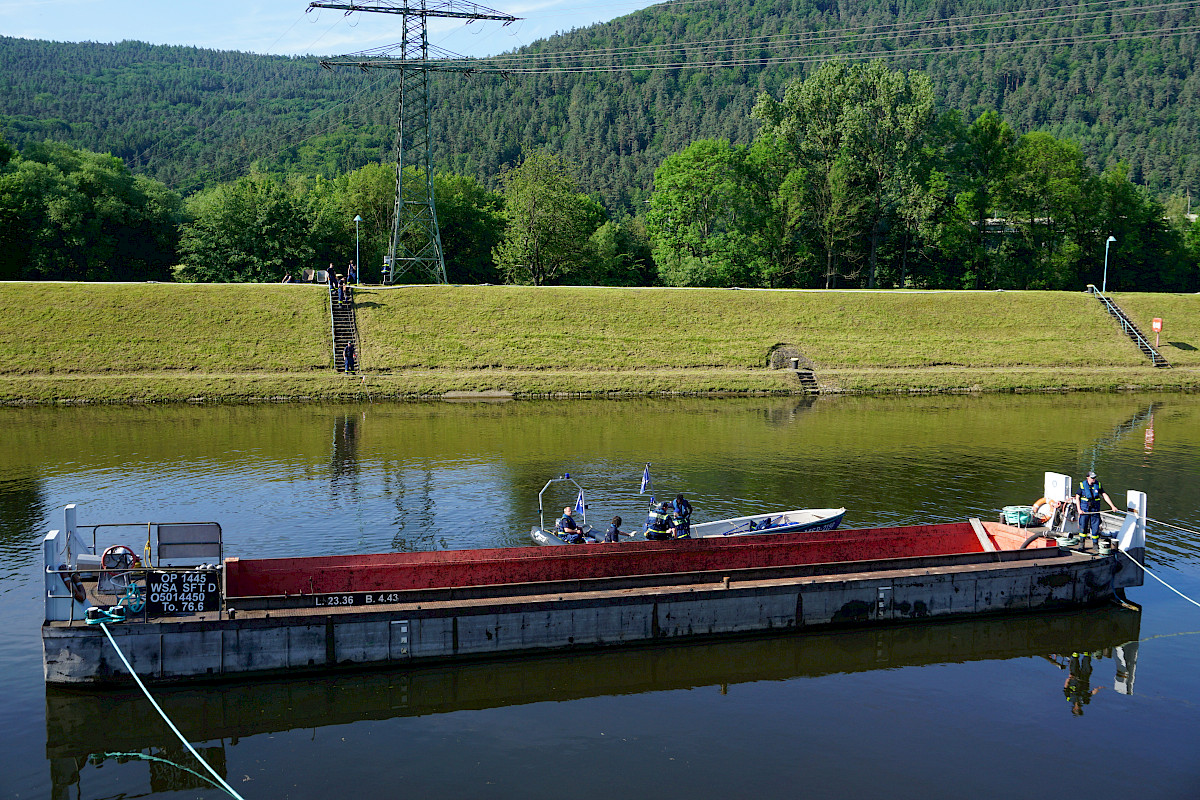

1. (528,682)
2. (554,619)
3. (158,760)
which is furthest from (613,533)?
(158,760)

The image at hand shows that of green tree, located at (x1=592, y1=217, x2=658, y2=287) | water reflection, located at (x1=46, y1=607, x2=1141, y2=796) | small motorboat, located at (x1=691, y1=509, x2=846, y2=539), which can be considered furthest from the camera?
green tree, located at (x1=592, y1=217, x2=658, y2=287)

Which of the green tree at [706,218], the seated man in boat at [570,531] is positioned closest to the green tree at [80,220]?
the green tree at [706,218]

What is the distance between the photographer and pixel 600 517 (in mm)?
28250

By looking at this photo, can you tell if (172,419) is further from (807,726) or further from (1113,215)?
(1113,215)

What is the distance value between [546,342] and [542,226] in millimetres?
28061

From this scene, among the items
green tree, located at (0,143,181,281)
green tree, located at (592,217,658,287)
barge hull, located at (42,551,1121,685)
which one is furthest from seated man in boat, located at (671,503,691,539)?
green tree, located at (0,143,181,281)

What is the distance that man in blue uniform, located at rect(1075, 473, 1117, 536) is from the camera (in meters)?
23.4

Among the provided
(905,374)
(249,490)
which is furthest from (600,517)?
(905,374)

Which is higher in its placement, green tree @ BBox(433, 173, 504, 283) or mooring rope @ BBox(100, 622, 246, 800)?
green tree @ BBox(433, 173, 504, 283)

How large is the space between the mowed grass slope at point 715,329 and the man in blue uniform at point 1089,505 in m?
36.2

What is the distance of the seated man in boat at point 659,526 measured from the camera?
74.6 ft

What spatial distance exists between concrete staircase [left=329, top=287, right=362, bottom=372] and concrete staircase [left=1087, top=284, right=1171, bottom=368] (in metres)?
58.8

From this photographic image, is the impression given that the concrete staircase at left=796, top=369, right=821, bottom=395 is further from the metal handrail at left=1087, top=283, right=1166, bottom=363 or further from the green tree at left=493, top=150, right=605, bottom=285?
the green tree at left=493, top=150, right=605, bottom=285

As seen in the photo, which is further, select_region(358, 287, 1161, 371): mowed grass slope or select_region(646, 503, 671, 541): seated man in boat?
select_region(358, 287, 1161, 371): mowed grass slope
